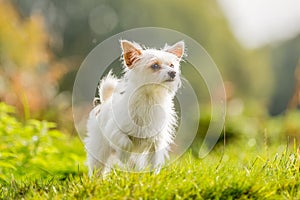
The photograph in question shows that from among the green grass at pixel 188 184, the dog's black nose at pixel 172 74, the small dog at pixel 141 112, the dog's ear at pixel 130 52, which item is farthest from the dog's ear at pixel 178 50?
the green grass at pixel 188 184

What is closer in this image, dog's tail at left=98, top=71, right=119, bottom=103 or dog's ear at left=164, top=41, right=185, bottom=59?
dog's ear at left=164, top=41, right=185, bottom=59

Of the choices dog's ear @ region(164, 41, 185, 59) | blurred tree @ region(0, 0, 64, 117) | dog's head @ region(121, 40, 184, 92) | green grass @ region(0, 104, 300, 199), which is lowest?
green grass @ region(0, 104, 300, 199)

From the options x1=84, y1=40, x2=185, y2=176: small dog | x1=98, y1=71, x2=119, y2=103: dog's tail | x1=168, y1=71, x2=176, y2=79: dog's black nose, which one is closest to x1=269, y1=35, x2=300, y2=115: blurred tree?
x1=98, y1=71, x2=119, y2=103: dog's tail

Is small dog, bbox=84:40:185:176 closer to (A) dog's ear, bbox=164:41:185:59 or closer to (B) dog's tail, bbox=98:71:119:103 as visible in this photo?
(A) dog's ear, bbox=164:41:185:59

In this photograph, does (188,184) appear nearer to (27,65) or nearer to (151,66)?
(151,66)

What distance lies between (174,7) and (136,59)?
93.6 feet

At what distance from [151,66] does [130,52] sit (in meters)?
0.28

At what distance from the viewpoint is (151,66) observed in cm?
478

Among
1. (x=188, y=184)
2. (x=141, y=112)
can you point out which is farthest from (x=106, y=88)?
(x=188, y=184)

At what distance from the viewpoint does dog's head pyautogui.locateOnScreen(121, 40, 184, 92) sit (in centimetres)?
474

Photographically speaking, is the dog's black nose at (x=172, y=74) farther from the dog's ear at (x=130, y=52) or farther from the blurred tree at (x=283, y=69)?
the blurred tree at (x=283, y=69)

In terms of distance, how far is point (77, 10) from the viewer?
3064 centimetres

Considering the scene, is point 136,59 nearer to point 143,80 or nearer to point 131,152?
point 143,80

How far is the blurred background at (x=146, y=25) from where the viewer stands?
1183cm
